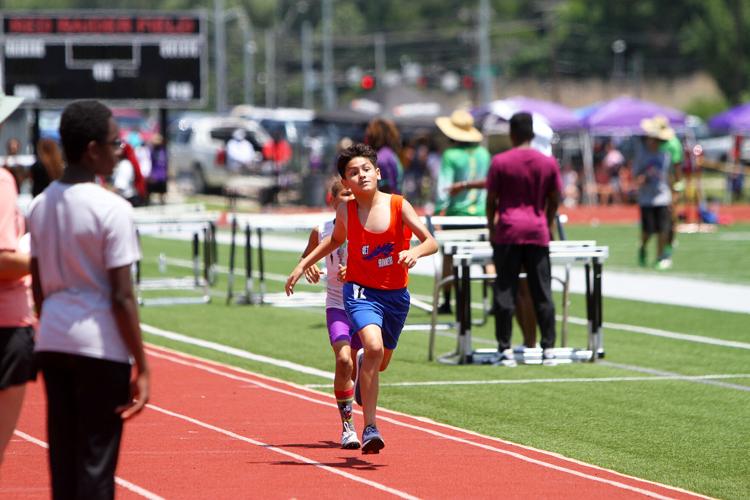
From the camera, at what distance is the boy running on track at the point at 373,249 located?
953 cm

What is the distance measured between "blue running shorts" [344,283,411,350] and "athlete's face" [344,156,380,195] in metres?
0.56

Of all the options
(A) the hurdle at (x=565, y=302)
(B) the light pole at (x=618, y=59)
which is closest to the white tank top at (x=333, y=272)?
(A) the hurdle at (x=565, y=302)

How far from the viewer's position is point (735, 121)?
146ft

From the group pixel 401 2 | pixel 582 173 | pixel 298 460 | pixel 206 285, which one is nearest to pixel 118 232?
pixel 298 460

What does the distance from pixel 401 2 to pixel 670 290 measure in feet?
425

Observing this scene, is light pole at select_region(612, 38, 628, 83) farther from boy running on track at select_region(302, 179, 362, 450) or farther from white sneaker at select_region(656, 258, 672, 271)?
boy running on track at select_region(302, 179, 362, 450)

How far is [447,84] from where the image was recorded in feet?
321

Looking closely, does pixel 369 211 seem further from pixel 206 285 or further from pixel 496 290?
pixel 206 285

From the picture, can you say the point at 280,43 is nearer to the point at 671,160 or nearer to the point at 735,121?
the point at 735,121

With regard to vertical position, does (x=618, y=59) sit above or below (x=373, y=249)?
above

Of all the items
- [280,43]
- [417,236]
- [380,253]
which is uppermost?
[280,43]

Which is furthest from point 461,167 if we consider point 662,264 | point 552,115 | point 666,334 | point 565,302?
point 552,115

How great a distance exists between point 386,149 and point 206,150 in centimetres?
3318

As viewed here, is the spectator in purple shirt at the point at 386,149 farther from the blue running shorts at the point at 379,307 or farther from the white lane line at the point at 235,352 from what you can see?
the blue running shorts at the point at 379,307
